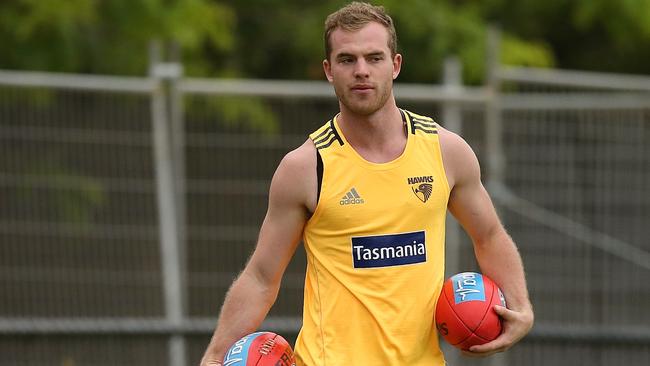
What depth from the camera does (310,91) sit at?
30.3 feet

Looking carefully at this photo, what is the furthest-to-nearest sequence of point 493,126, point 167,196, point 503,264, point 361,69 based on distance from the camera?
point 493,126
point 167,196
point 503,264
point 361,69

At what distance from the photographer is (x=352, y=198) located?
484 centimetres

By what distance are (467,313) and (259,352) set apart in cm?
81

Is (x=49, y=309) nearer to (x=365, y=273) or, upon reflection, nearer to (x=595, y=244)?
(x=595, y=244)

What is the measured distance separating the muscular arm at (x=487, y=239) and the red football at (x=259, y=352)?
2.43 feet

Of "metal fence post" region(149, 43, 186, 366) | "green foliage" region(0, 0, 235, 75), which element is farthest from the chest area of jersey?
"green foliage" region(0, 0, 235, 75)

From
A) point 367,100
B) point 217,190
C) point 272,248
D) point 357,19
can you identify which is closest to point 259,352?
point 272,248

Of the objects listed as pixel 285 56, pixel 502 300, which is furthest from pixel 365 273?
pixel 285 56

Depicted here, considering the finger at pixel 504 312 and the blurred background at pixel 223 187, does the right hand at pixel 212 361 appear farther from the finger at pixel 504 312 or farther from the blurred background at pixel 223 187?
the blurred background at pixel 223 187

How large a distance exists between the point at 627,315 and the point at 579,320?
35 cm

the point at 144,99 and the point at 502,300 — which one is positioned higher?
the point at 144,99

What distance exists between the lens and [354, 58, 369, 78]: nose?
4.73 metres

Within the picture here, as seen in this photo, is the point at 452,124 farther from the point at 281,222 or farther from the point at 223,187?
the point at 281,222

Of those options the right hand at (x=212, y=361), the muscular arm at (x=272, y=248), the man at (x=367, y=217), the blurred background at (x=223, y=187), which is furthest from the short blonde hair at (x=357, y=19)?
the blurred background at (x=223, y=187)
